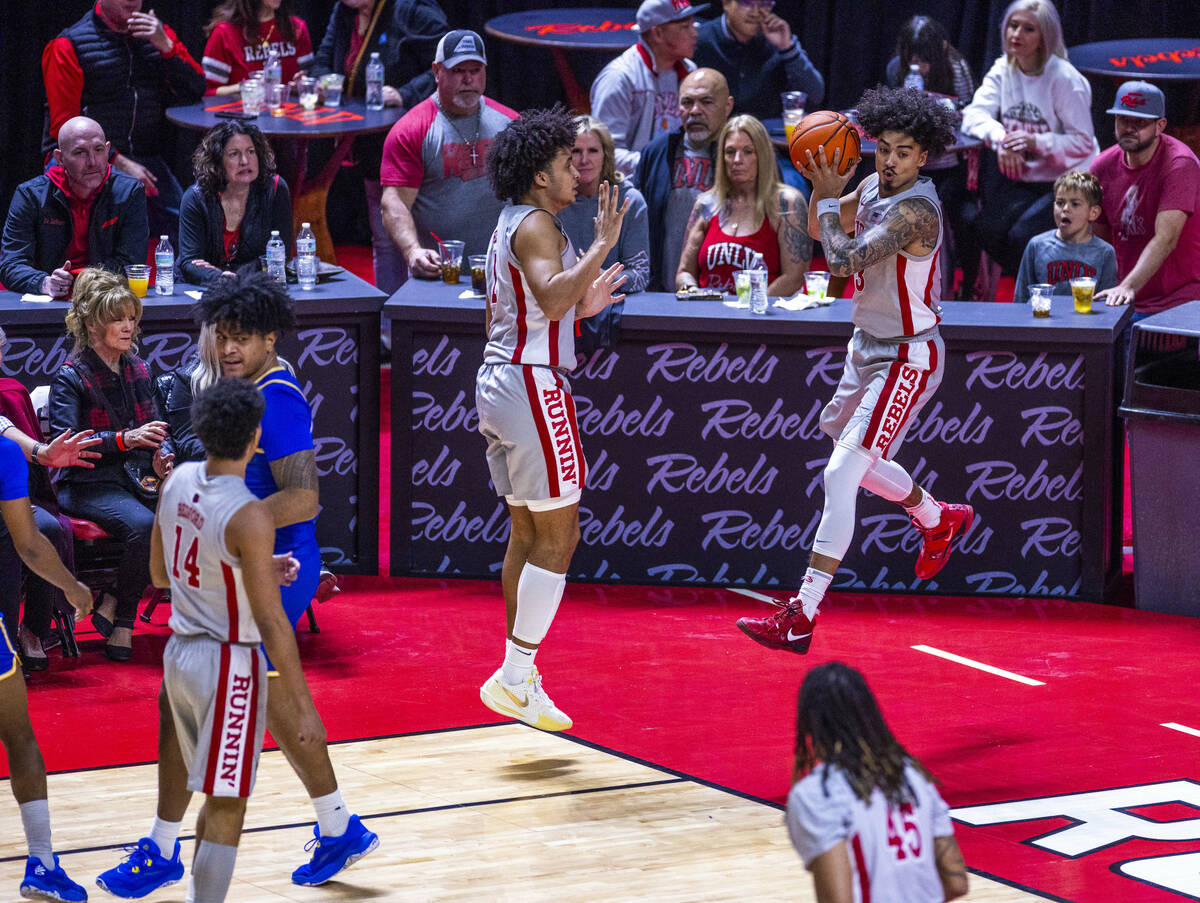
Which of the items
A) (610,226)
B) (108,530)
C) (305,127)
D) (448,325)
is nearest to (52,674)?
(108,530)

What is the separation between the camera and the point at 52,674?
Result: 20.5 ft

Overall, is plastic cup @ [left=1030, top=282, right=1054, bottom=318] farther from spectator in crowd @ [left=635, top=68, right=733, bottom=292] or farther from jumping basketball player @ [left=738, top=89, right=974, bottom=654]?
spectator in crowd @ [left=635, top=68, right=733, bottom=292]

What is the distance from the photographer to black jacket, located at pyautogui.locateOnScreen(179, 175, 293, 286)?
7.64 m

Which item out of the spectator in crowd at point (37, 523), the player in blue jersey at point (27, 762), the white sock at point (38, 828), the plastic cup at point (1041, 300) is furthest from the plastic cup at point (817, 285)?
the white sock at point (38, 828)

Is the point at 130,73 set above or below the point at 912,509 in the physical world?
above

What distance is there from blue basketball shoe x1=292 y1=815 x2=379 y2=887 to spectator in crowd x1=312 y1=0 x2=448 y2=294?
6.08 meters

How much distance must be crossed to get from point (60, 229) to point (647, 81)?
3409 millimetres

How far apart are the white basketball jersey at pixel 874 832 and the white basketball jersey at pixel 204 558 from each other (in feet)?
4.70

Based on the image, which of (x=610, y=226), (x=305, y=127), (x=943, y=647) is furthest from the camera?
(x=305, y=127)

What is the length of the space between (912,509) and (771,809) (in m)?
1.85

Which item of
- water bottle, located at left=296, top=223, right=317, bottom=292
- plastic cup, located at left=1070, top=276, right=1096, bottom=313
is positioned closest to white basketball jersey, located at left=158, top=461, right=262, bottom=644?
water bottle, located at left=296, top=223, right=317, bottom=292

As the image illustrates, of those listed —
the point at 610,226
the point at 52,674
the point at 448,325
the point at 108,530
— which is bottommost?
the point at 52,674

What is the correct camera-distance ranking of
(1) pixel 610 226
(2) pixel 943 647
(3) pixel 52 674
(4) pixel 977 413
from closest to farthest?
(1) pixel 610 226, (3) pixel 52 674, (2) pixel 943 647, (4) pixel 977 413

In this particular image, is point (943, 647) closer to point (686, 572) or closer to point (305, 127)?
point (686, 572)
